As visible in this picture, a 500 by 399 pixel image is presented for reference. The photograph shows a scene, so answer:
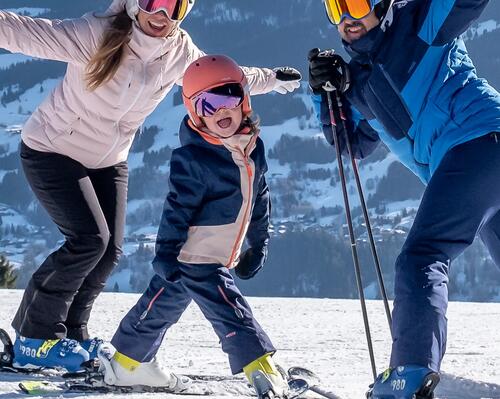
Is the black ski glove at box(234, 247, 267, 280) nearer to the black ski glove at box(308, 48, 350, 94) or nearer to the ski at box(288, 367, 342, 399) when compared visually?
the ski at box(288, 367, 342, 399)

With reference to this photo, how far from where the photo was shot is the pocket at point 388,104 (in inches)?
103

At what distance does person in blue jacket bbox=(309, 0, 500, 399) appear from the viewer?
2316mm

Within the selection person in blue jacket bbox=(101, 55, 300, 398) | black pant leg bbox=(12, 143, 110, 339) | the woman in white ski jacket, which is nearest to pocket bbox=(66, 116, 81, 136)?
the woman in white ski jacket

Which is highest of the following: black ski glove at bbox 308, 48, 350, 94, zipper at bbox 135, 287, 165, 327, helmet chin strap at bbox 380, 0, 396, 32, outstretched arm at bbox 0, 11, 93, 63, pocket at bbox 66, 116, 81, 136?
outstretched arm at bbox 0, 11, 93, 63

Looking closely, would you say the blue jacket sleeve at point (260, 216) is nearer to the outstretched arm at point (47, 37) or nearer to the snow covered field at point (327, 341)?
the snow covered field at point (327, 341)

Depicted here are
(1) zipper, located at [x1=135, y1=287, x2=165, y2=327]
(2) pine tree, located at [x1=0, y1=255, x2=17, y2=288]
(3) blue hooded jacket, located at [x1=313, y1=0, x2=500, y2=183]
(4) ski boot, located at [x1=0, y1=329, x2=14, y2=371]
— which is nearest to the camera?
(3) blue hooded jacket, located at [x1=313, y1=0, x2=500, y2=183]

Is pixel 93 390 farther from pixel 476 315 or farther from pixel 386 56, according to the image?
pixel 476 315

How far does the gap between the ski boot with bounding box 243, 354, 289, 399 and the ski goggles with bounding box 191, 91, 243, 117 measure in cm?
85

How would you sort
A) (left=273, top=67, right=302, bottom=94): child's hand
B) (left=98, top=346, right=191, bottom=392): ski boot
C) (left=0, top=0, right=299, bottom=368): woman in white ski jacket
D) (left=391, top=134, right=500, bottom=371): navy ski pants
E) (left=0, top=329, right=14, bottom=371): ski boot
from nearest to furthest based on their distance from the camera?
(left=391, top=134, right=500, bottom=371): navy ski pants < (left=98, top=346, right=191, bottom=392): ski boot < (left=0, top=0, right=299, bottom=368): woman in white ski jacket < (left=0, top=329, right=14, bottom=371): ski boot < (left=273, top=67, right=302, bottom=94): child's hand

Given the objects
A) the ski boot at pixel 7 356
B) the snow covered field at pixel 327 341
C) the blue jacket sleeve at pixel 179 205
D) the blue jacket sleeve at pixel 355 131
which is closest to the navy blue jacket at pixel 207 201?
the blue jacket sleeve at pixel 179 205

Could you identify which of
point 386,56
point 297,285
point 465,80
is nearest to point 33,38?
point 386,56

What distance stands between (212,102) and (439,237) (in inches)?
41.9

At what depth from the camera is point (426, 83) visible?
2605 millimetres

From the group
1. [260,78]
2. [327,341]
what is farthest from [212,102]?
[327,341]
